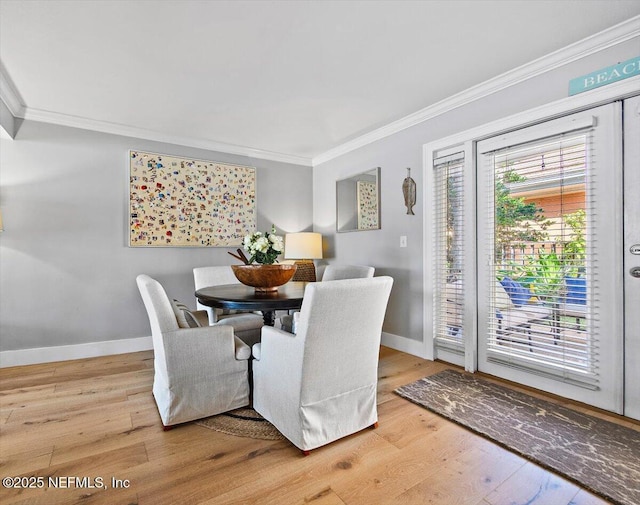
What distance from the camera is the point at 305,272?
13.9 ft

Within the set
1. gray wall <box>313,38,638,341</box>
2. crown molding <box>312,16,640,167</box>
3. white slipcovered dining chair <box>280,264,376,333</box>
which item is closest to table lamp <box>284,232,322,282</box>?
gray wall <box>313,38,638,341</box>

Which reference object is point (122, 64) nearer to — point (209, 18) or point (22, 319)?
point (209, 18)

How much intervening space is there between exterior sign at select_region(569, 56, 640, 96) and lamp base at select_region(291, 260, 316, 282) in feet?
9.81

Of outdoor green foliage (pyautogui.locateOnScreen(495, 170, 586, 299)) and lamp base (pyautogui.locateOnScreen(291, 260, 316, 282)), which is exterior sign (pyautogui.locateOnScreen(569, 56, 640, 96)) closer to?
outdoor green foliage (pyautogui.locateOnScreen(495, 170, 586, 299))

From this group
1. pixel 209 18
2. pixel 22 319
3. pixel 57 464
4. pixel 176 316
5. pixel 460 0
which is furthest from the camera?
pixel 22 319

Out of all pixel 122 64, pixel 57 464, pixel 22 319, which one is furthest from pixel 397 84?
pixel 22 319

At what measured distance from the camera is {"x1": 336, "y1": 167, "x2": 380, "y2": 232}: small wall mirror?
3740 mm

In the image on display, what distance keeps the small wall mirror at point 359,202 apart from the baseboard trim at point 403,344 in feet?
3.94

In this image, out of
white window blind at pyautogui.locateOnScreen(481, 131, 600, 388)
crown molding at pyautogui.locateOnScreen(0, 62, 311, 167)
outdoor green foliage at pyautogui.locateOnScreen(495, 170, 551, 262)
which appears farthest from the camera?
crown molding at pyautogui.locateOnScreen(0, 62, 311, 167)

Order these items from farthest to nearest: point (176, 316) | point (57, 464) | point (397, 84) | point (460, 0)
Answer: point (397, 84) → point (176, 316) → point (460, 0) → point (57, 464)

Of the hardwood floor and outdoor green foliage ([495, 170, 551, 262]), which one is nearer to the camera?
the hardwood floor

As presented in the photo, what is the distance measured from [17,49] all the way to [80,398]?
2.40 meters

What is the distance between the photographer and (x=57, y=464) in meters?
1.65

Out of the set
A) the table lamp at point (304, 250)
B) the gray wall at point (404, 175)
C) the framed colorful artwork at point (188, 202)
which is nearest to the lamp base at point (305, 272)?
the table lamp at point (304, 250)
